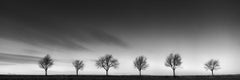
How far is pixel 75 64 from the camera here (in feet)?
350

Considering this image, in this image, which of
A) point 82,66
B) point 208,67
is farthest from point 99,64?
point 208,67

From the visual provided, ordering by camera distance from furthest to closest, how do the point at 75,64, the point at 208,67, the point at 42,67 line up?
1. the point at 208,67
2. the point at 75,64
3. the point at 42,67

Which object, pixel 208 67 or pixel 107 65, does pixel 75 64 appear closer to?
pixel 107 65

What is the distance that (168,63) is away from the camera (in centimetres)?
10281

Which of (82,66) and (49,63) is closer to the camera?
(49,63)

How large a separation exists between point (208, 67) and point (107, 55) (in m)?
47.9

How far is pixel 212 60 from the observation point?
115562 millimetres

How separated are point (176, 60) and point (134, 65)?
17.5m

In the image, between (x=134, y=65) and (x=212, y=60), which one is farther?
(x=212, y=60)

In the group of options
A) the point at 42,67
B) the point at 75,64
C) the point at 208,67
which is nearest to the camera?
the point at 42,67

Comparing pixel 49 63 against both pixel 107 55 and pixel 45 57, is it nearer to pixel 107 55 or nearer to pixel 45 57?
pixel 45 57

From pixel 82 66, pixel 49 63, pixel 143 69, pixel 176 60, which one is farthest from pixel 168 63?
pixel 49 63

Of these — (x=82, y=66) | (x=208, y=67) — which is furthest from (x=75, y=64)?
(x=208, y=67)

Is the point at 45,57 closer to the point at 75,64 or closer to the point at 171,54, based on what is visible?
the point at 75,64
